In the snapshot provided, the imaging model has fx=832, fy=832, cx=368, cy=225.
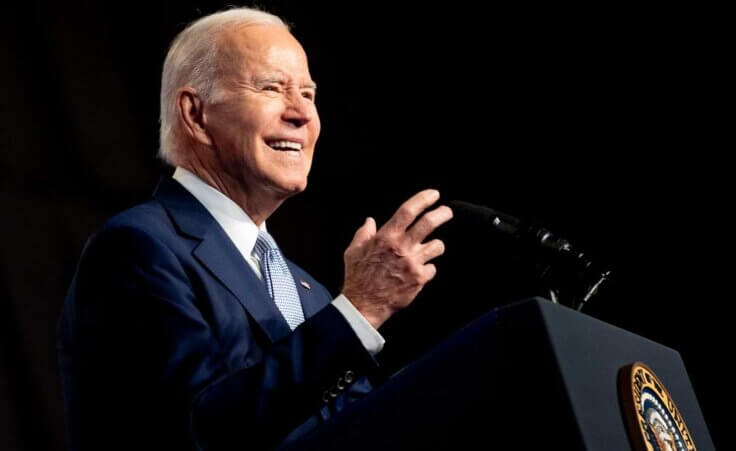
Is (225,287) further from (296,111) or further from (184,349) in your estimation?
(296,111)

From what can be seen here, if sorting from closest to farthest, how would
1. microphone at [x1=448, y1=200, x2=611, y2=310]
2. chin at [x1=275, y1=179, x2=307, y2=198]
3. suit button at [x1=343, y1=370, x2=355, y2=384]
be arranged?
suit button at [x1=343, y1=370, x2=355, y2=384], microphone at [x1=448, y1=200, x2=611, y2=310], chin at [x1=275, y1=179, x2=307, y2=198]

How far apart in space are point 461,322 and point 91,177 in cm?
149

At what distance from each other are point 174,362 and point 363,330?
299 mm

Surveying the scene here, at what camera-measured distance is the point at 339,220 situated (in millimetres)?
3727

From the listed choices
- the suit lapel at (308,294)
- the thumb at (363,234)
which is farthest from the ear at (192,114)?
the thumb at (363,234)

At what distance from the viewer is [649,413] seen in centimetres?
103

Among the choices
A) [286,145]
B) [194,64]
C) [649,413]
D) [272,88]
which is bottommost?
[649,413]

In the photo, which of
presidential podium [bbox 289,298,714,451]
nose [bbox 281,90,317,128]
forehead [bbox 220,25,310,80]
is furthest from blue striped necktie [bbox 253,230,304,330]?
presidential podium [bbox 289,298,714,451]

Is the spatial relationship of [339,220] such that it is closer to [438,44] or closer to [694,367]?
[438,44]

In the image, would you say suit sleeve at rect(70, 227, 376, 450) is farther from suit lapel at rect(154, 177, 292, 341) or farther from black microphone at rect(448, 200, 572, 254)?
black microphone at rect(448, 200, 572, 254)

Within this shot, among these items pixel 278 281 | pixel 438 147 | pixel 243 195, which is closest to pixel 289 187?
pixel 243 195

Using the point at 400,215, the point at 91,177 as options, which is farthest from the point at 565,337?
the point at 91,177

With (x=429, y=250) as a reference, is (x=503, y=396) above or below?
below

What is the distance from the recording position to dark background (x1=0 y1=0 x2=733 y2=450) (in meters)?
2.49
